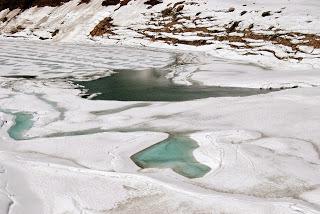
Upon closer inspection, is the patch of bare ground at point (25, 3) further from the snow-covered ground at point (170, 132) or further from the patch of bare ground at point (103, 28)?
the snow-covered ground at point (170, 132)

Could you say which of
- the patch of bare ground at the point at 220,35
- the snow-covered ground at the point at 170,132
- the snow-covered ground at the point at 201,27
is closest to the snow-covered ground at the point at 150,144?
the snow-covered ground at the point at 170,132

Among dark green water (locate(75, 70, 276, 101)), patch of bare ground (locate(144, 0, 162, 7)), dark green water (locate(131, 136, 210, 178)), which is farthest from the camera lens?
patch of bare ground (locate(144, 0, 162, 7))

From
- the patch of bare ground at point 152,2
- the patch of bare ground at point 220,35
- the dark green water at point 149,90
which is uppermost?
the patch of bare ground at point 152,2

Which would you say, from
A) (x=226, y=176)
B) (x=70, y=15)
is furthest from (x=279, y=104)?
(x=70, y=15)

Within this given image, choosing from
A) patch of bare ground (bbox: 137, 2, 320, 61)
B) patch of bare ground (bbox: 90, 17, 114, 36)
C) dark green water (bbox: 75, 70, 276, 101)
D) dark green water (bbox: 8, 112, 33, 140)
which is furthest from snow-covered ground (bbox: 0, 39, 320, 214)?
patch of bare ground (bbox: 90, 17, 114, 36)

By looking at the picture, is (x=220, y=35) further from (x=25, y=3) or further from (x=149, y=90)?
(x=25, y=3)

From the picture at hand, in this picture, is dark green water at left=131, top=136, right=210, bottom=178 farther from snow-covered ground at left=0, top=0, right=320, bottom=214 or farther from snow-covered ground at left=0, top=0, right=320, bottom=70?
snow-covered ground at left=0, top=0, right=320, bottom=70
